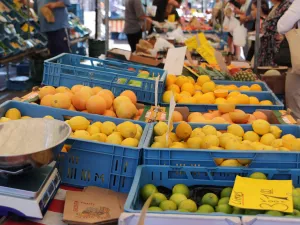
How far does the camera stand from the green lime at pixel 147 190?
173 cm

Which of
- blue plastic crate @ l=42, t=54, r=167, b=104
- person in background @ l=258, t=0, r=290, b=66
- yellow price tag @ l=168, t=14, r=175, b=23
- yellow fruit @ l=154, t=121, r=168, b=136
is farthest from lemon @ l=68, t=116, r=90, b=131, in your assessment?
yellow price tag @ l=168, t=14, r=175, b=23

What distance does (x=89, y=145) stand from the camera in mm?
1870

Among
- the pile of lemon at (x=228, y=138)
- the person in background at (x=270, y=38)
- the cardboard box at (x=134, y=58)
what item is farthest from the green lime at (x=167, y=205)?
the person in background at (x=270, y=38)

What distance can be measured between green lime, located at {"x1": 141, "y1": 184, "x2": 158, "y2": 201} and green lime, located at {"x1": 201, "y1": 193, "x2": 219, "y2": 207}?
203mm

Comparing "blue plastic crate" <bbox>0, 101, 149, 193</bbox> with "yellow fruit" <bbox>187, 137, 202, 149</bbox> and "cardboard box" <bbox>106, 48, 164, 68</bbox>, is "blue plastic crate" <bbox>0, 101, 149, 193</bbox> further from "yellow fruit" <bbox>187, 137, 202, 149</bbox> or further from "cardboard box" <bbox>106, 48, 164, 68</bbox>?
"cardboard box" <bbox>106, 48, 164, 68</bbox>

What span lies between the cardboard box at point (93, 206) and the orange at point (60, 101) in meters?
0.73

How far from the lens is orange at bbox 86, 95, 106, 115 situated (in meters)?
2.41

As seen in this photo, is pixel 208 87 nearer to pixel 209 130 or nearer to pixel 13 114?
pixel 209 130

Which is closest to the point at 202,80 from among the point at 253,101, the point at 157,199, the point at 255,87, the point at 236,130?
the point at 255,87

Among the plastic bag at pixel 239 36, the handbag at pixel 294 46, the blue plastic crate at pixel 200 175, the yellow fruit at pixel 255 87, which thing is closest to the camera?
the blue plastic crate at pixel 200 175

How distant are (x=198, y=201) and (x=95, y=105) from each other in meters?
0.93

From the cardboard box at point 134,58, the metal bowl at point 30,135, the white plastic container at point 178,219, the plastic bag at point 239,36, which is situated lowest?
the plastic bag at point 239,36

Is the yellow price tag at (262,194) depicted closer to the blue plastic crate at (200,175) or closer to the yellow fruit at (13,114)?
the blue plastic crate at (200,175)

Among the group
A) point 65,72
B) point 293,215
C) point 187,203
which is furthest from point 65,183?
point 65,72
